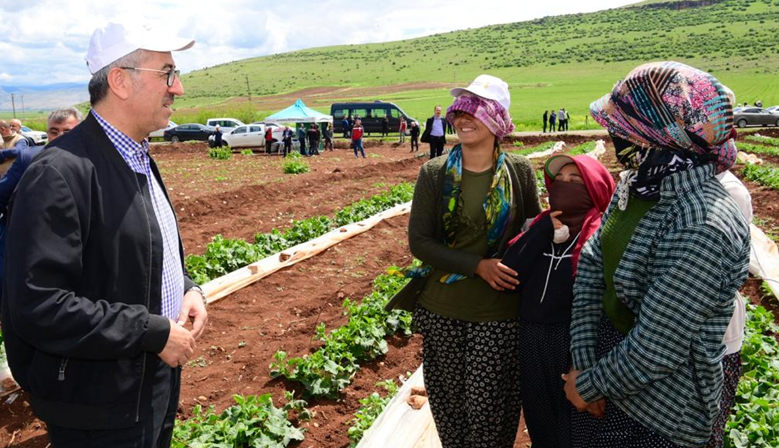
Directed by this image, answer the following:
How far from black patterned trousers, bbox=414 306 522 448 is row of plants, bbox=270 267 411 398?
105 centimetres

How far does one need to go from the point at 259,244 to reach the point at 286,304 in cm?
200

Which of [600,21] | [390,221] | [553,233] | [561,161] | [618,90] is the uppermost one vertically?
[600,21]

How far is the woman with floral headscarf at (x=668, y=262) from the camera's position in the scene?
184 cm

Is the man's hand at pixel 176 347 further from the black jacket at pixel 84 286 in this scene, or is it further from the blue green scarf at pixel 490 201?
the blue green scarf at pixel 490 201

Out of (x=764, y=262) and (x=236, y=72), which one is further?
(x=236, y=72)

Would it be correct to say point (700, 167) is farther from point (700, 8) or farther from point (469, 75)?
point (700, 8)

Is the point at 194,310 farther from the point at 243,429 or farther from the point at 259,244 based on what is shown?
the point at 259,244

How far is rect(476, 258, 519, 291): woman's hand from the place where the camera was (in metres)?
2.78

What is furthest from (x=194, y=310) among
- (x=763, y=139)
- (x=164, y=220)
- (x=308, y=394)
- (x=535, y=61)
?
(x=535, y=61)

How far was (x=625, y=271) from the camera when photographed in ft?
6.64

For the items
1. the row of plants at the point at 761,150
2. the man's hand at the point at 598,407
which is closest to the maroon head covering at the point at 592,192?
the man's hand at the point at 598,407

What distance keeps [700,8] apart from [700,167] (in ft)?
497

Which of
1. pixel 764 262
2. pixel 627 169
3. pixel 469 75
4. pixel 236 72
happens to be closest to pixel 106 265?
pixel 627 169

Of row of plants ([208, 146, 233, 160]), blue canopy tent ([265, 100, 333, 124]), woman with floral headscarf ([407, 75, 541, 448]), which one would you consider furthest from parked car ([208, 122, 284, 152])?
woman with floral headscarf ([407, 75, 541, 448])
